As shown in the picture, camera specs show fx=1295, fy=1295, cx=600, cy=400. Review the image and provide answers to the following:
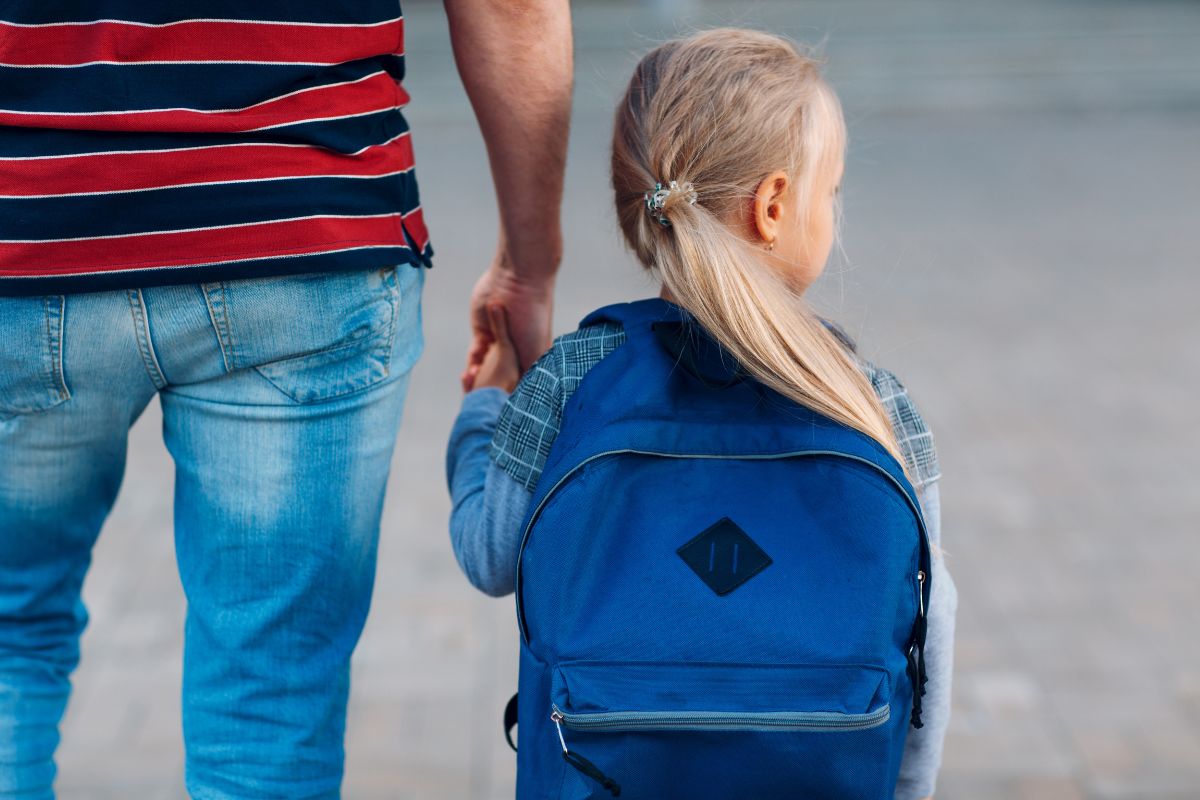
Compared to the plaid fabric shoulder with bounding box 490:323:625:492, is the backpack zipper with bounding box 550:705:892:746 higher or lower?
lower

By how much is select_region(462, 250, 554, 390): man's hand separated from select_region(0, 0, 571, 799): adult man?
0.05 m

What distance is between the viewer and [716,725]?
1.27 meters

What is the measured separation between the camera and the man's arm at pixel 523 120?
1550mm

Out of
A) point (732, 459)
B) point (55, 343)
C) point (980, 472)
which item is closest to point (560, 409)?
point (732, 459)

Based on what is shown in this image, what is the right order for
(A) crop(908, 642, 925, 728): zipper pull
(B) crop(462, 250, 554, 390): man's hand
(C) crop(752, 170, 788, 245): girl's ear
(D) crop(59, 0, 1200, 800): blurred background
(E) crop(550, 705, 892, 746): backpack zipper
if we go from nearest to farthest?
(E) crop(550, 705, 892, 746): backpack zipper < (A) crop(908, 642, 925, 728): zipper pull < (C) crop(752, 170, 788, 245): girl's ear < (B) crop(462, 250, 554, 390): man's hand < (D) crop(59, 0, 1200, 800): blurred background

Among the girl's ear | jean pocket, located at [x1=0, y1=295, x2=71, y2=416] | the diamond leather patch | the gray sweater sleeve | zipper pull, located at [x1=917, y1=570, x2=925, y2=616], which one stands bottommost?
the gray sweater sleeve

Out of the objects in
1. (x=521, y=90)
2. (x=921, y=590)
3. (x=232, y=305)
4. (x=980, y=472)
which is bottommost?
(x=980, y=472)

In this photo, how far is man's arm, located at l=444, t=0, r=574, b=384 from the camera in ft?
5.08

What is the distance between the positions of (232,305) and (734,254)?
0.55 metres

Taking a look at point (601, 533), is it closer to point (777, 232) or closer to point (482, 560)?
point (482, 560)

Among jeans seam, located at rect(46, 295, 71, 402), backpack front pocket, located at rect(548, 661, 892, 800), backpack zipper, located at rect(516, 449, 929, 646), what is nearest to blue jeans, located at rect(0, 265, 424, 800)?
jeans seam, located at rect(46, 295, 71, 402)

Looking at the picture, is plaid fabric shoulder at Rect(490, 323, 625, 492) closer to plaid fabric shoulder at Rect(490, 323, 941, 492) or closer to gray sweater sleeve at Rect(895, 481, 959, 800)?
plaid fabric shoulder at Rect(490, 323, 941, 492)

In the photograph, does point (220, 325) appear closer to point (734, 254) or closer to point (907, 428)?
point (734, 254)

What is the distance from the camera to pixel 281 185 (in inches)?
53.8
